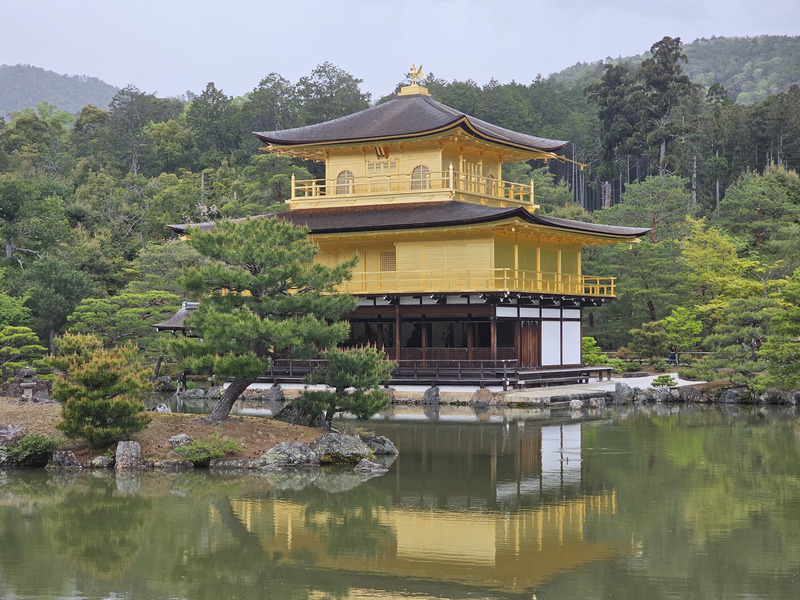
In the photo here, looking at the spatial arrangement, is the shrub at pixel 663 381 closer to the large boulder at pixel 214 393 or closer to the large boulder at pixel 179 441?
the large boulder at pixel 214 393

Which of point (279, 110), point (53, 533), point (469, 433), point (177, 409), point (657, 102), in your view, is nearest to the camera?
point (53, 533)

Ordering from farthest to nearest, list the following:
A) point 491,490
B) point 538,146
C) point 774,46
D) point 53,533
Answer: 1. point 774,46
2. point 538,146
3. point 491,490
4. point 53,533

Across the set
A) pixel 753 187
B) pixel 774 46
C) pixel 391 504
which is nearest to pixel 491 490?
pixel 391 504

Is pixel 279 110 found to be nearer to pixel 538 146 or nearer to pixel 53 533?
pixel 538 146

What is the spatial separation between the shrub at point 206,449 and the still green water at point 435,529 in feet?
2.27

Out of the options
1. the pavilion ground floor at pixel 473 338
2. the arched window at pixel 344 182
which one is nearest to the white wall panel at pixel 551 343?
the pavilion ground floor at pixel 473 338

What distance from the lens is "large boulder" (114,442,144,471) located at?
59.4 feet

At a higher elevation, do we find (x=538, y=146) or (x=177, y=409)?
(x=538, y=146)

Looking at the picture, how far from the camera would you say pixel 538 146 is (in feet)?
126

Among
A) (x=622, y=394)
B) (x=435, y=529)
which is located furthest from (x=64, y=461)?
(x=622, y=394)

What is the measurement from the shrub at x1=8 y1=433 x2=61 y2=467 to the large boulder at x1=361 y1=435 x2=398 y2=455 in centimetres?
592

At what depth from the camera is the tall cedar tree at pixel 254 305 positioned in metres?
19.5

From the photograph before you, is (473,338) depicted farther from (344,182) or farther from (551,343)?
(344,182)

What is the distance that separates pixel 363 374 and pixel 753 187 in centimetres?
3252
